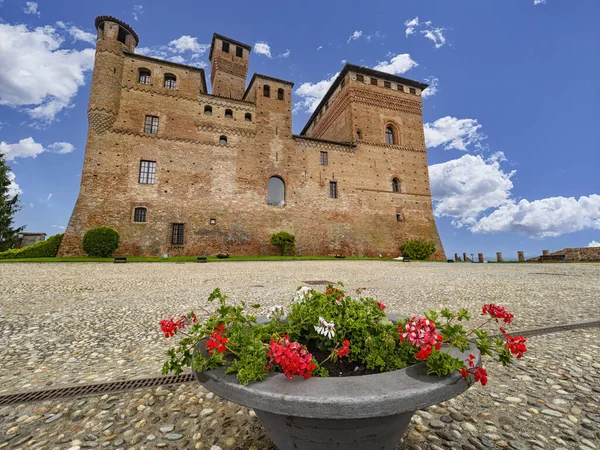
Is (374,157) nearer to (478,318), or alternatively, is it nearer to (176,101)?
(176,101)

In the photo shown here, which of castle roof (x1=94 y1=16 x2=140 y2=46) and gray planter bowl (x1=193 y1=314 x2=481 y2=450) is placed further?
castle roof (x1=94 y1=16 x2=140 y2=46)

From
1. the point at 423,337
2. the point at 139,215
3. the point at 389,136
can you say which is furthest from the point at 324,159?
the point at 423,337

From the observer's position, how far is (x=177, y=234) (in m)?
19.7

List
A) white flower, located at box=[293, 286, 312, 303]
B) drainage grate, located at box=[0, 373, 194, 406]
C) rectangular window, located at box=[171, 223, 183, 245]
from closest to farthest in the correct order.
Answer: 1. white flower, located at box=[293, 286, 312, 303]
2. drainage grate, located at box=[0, 373, 194, 406]
3. rectangular window, located at box=[171, 223, 183, 245]

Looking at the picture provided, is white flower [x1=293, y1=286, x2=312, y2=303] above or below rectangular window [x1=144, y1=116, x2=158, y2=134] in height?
below

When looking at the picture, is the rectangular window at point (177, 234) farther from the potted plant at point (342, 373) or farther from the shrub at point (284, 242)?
the potted plant at point (342, 373)

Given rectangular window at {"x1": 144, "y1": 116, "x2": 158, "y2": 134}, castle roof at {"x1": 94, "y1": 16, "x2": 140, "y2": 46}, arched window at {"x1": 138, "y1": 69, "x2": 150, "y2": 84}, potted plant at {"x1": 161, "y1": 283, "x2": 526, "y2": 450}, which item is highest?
castle roof at {"x1": 94, "y1": 16, "x2": 140, "y2": 46}

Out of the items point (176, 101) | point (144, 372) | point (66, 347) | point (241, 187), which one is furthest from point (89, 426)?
point (176, 101)

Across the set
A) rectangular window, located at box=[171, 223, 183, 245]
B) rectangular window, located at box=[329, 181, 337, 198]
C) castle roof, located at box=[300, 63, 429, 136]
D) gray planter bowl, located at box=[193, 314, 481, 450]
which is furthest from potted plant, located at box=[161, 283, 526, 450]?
castle roof, located at box=[300, 63, 429, 136]

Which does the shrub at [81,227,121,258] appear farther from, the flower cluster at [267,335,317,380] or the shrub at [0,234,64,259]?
the flower cluster at [267,335,317,380]

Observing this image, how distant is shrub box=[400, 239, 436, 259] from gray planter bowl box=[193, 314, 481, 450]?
23898 millimetres

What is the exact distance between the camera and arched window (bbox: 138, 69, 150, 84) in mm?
20969

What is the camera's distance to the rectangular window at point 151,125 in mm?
20469

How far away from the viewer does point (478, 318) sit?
445 centimetres
